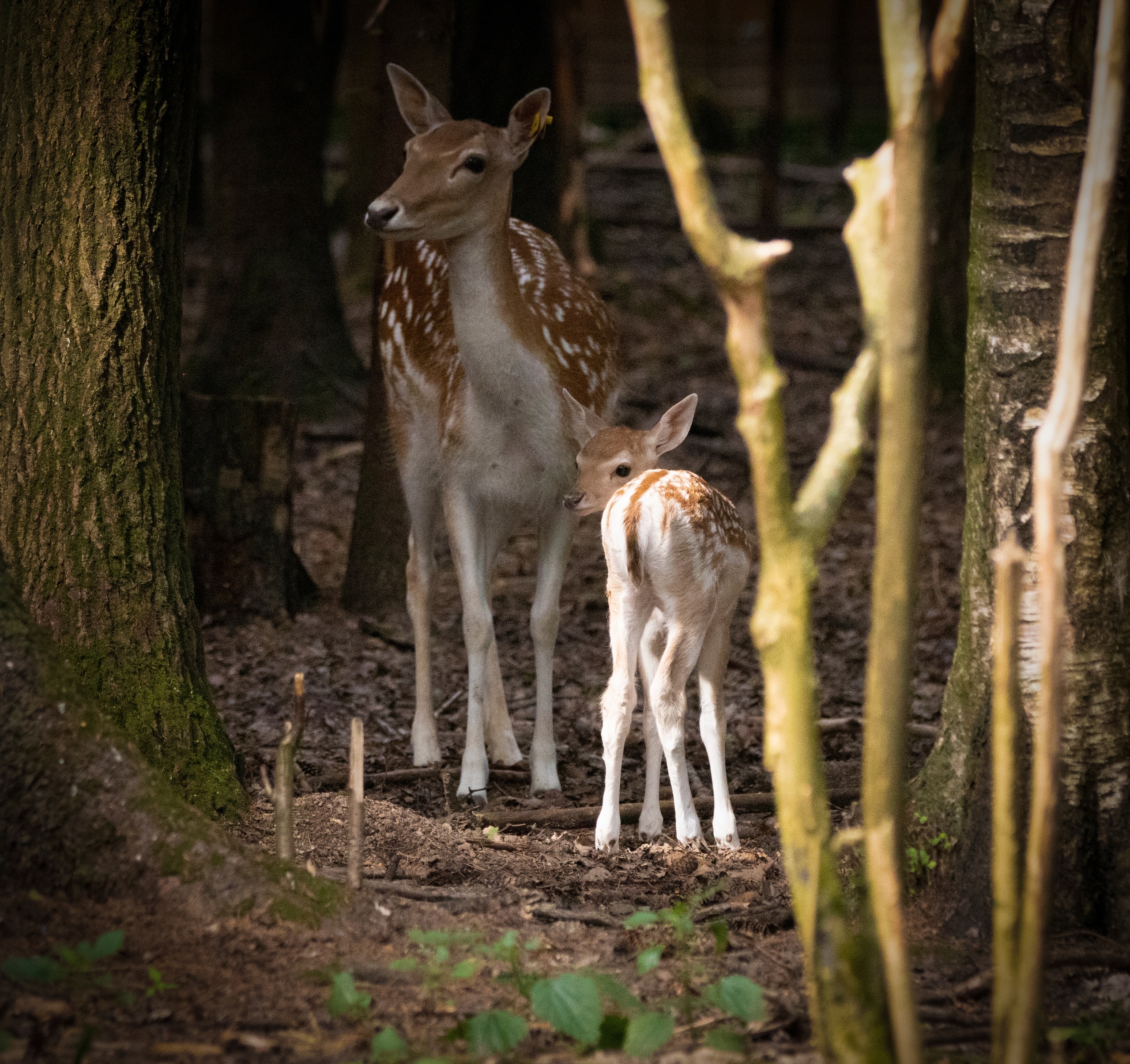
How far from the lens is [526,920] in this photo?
11.0 feet

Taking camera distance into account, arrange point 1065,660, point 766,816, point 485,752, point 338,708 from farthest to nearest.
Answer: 1. point 338,708
2. point 485,752
3. point 766,816
4. point 1065,660

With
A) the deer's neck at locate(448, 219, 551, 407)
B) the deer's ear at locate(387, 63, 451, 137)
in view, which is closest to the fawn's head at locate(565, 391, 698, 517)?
the deer's neck at locate(448, 219, 551, 407)

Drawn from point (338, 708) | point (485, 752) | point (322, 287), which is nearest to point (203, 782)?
point (485, 752)

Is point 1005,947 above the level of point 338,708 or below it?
above

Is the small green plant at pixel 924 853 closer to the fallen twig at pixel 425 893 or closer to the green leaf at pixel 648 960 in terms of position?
the green leaf at pixel 648 960

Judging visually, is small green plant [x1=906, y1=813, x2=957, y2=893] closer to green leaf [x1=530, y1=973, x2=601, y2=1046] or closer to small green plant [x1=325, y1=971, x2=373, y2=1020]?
green leaf [x1=530, y1=973, x2=601, y2=1046]

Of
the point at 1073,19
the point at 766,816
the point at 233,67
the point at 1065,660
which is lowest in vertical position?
the point at 766,816

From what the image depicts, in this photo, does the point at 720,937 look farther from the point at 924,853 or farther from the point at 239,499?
the point at 239,499

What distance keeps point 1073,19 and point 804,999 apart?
244 cm

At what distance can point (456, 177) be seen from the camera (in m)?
4.80

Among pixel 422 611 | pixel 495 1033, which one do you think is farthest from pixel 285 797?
pixel 422 611

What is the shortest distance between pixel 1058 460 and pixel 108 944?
6.57 feet

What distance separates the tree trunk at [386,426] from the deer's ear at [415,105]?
112 cm

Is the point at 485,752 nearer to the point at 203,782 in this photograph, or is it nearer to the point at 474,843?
the point at 474,843
